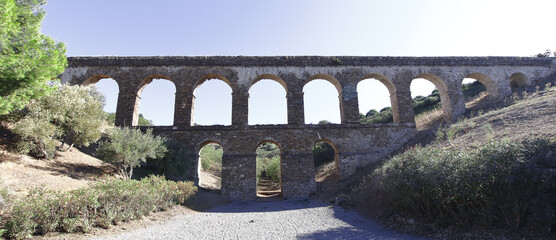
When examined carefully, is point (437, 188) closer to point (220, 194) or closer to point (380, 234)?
point (380, 234)

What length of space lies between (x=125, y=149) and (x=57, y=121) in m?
2.53

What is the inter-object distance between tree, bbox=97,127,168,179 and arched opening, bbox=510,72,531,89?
20.7 m

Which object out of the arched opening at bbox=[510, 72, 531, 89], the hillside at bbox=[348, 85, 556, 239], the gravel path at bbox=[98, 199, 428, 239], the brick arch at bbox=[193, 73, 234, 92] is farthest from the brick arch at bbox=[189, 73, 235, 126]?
the arched opening at bbox=[510, 72, 531, 89]

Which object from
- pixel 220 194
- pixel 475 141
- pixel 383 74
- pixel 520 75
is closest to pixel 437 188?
pixel 475 141

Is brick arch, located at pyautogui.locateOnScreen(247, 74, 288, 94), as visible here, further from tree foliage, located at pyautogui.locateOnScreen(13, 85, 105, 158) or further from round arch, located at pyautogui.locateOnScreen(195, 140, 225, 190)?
tree foliage, located at pyautogui.locateOnScreen(13, 85, 105, 158)

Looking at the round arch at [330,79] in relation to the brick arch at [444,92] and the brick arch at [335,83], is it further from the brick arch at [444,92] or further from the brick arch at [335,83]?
the brick arch at [444,92]

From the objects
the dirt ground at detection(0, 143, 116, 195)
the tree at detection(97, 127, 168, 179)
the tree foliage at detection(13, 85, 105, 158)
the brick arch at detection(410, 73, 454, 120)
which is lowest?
the dirt ground at detection(0, 143, 116, 195)

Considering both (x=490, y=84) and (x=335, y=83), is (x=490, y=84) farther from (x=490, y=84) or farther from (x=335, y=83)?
(x=335, y=83)

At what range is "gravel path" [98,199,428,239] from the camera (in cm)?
573

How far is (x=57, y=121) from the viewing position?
9.63m

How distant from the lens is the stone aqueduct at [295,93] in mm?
12984

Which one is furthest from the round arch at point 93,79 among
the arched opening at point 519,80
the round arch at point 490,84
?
the arched opening at point 519,80

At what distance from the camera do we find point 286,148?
43.2ft

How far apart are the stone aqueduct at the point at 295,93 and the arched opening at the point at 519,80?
0.10 m
